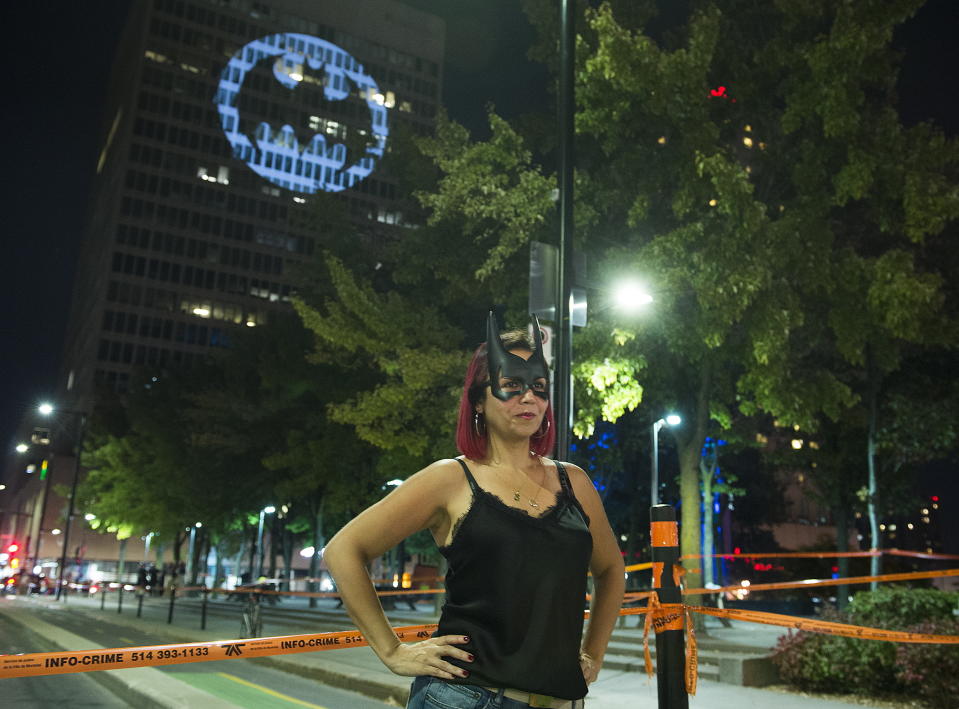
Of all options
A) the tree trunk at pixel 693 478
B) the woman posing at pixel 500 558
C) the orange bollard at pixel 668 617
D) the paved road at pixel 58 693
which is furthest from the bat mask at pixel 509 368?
the tree trunk at pixel 693 478

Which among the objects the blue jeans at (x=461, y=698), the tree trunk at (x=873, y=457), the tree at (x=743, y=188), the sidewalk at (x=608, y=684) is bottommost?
the sidewalk at (x=608, y=684)

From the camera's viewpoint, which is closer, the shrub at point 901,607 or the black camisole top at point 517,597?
the black camisole top at point 517,597

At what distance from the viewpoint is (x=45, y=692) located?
10.3 metres

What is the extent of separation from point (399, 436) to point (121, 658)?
13.2m

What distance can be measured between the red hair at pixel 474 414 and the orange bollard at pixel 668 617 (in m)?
1.14

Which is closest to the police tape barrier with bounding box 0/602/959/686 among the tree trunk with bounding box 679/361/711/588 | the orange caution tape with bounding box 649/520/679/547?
the orange caution tape with bounding box 649/520/679/547

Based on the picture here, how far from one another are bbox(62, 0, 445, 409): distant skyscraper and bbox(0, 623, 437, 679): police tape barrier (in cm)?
9708

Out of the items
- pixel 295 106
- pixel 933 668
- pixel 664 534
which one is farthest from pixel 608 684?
pixel 295 106

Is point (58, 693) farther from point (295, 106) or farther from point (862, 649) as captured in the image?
point (295, 106)

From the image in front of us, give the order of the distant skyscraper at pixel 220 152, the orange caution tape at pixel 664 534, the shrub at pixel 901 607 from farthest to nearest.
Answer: the distant skyscraper at pixel 220 152
the shrub at pixel 901 607
the orange caution tape at pixel 664 534

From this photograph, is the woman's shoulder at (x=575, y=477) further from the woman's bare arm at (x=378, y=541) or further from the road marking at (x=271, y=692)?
the road marking at (x=271, y=692)

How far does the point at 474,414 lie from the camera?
2.77 metres

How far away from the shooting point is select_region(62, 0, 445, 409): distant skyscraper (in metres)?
108

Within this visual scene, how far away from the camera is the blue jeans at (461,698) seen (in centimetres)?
225
